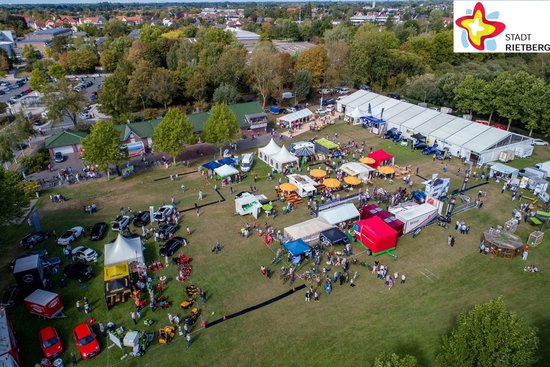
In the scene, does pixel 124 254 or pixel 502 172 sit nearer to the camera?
pixel 124 254

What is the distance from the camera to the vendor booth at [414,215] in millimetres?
25984

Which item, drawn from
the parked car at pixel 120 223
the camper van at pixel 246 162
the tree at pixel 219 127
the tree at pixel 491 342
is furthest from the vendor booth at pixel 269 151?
the tree at pixel 491 342

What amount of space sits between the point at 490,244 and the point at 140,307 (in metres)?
22.4

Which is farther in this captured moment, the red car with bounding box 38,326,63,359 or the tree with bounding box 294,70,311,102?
the tree with bounding box 294,70,311,102

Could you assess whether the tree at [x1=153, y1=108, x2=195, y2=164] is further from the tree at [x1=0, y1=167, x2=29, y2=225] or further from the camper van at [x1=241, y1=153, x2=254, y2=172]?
the tree at [x1=0, y1=167, x2=29, y2=225]

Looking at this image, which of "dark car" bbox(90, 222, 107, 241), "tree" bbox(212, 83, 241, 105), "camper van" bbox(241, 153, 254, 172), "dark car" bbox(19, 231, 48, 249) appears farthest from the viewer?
"tree" bbox(212, 83, 241, 105)

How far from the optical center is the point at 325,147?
3947 cm

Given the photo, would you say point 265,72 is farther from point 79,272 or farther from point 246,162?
point 79,272

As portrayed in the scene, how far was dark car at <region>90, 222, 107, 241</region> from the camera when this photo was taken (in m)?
26.2

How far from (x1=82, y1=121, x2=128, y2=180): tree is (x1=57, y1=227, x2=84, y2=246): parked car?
28.3 feet

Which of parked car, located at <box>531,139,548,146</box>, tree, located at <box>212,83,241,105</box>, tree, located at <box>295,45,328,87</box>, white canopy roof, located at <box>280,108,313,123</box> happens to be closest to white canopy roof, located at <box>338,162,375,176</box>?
white canopy roof, located at <box>280,108,313,123</box>

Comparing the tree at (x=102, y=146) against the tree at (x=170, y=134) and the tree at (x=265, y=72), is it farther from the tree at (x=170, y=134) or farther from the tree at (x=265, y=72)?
the tree at (x=265, y=72)

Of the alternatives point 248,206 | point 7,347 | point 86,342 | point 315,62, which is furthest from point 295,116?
point 7,347

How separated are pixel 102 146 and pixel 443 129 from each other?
118 feet
